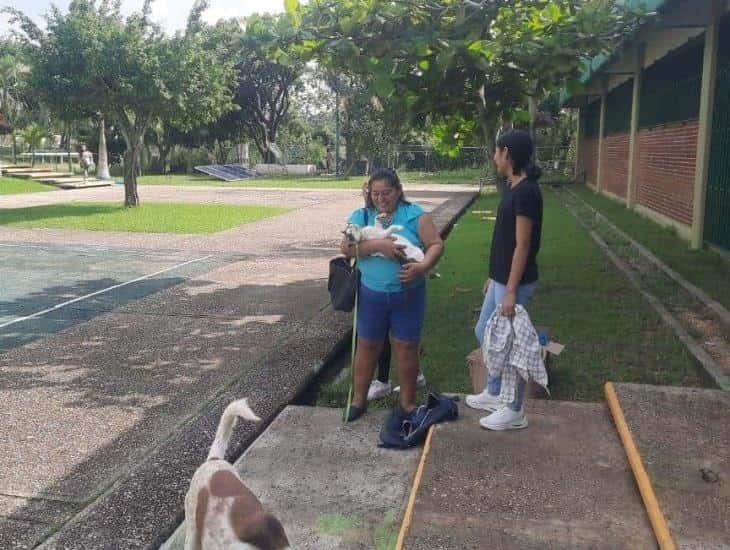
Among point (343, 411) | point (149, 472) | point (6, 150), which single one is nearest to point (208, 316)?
point (343, 411)

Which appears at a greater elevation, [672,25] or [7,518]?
[672,25]

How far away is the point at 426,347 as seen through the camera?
251 inches

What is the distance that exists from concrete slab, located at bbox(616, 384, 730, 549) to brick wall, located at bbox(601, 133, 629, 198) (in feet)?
50.0

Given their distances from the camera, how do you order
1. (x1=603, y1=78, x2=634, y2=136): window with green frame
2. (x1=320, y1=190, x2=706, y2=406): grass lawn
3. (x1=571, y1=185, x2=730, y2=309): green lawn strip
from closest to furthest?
(x1=320, y1=190, x2=706, y2=406): grass lawn < (x1=571, y1=185, x2=730, y2=309): green lawn strip < (x1=603, y1=78, x2=634, y2=136): window with green frame

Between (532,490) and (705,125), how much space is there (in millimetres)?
9227

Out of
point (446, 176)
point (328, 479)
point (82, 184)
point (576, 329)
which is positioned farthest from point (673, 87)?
point (446, 176)

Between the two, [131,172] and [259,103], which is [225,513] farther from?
[259,103]

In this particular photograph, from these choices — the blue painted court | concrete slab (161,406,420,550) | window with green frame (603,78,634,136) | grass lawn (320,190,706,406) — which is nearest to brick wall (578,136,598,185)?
window with green frame (603,78,634,136)

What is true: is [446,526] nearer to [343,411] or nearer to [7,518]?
[343,411]

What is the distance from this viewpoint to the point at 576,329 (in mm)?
6812

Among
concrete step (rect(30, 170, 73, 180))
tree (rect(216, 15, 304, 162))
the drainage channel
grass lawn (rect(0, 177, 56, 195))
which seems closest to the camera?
the drainage channel

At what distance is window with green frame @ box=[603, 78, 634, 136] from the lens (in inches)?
775

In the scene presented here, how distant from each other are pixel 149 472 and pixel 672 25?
9561mm

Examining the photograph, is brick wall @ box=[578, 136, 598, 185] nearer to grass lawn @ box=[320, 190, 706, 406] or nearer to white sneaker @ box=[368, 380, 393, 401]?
grass lawn @ box=[320, 190, 706, 406]
